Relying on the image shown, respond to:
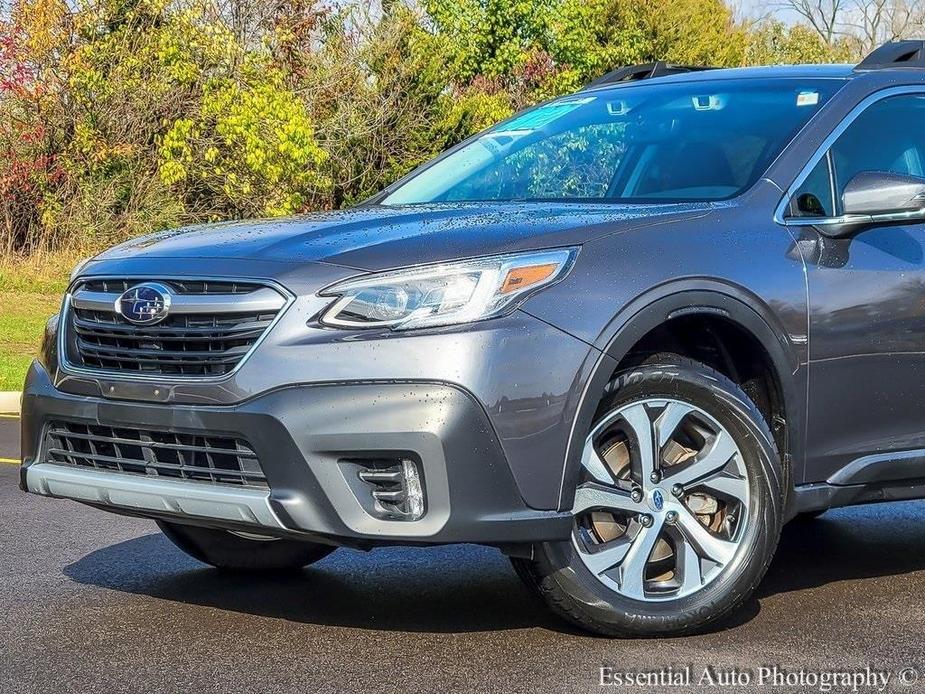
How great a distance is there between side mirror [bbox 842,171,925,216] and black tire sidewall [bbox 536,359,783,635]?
76 centimetres

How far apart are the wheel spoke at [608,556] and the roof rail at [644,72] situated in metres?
2.50

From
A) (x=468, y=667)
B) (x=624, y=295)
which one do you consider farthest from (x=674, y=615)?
(x=624, y=295)

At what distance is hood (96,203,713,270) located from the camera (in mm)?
4297

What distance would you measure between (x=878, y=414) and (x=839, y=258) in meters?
0.54

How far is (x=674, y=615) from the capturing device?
4570 mm

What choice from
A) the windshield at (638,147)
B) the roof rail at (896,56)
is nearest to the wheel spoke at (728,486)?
the windshield at (638,147)

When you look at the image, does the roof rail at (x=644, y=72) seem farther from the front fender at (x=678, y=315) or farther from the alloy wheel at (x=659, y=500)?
the alloy wheel at (x=659, y=500)

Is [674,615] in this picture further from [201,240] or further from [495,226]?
[201,240]

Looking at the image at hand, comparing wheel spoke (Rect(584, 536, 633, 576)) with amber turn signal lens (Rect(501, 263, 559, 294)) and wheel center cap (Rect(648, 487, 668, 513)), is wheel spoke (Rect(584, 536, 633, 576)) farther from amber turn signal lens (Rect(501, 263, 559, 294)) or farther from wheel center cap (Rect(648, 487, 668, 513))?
amber turn signal lens (Rect(501, 263, 559, 294))

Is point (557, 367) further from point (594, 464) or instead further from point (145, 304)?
point (145, 304)

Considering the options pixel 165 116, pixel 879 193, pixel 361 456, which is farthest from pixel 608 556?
pixel 165 116

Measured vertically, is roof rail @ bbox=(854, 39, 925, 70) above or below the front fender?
above

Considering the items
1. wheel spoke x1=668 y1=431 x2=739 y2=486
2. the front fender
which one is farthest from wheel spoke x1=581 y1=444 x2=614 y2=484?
wheel spoke x1=668 y1=431 x2=739 y2=486

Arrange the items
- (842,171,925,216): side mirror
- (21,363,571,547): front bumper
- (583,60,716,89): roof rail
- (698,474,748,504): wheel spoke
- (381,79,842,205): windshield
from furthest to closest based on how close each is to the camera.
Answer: (583,60,716,89): roof rail → (381,79,842,205): windshield → (842,171,925,216): side mirror → (698,474,748,504): wheel spoke → (21,363,571,547): front bumper
